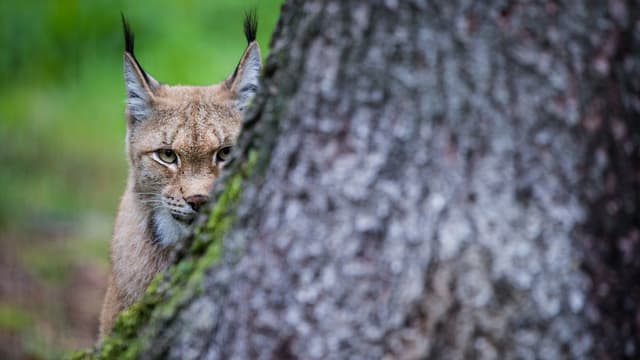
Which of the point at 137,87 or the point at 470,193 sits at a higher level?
the point at 470,193

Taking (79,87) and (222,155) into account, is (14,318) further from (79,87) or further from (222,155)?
(79,87)

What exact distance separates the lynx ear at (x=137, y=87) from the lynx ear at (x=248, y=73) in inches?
16.2

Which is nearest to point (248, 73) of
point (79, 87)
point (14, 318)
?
point (14, 318)

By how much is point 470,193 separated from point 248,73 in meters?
2.49

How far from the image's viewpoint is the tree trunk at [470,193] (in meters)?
2.58

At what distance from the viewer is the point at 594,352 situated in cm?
260

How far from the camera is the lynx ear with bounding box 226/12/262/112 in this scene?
482 cm

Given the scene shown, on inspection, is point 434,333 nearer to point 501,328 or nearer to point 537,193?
point 501,328

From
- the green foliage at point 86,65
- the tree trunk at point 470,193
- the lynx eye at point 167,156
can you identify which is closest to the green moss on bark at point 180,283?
the tree trunk at point 470,193

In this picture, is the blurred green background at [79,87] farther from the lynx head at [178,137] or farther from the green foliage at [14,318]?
the lynx head at [178,137]

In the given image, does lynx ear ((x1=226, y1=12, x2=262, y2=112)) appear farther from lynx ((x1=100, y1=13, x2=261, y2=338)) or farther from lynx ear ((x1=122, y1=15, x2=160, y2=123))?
lynx ear ((x1=122, y1=15, x2=160, y2=123))

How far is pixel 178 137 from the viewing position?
4848mm

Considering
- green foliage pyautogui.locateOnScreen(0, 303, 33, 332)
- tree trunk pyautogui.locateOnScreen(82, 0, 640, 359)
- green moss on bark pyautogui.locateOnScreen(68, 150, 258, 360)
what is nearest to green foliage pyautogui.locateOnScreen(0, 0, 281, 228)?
green foliage pyautogui.locateOnScreen(0, 303, 33, 332)

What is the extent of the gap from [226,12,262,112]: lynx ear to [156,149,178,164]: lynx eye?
15.9 inches
